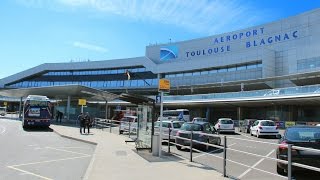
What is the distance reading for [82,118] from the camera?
33.1 metres

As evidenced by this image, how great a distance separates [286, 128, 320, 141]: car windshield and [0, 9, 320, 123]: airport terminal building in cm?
3918

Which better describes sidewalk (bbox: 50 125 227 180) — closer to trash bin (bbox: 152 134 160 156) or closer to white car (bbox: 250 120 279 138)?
trash bin (bbox: 152 134 160 156)

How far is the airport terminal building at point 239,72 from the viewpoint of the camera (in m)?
61.1

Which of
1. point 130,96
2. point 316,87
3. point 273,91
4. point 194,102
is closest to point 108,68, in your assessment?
point 194,102

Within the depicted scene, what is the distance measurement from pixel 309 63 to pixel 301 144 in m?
58.2

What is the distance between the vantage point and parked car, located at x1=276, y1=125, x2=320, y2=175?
1028 cm

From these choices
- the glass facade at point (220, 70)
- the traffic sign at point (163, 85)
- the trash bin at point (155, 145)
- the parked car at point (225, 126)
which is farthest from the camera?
the glass facade at point (220, 70)

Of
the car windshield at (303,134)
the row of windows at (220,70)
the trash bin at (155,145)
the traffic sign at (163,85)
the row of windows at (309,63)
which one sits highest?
the row of windows at (220,70)

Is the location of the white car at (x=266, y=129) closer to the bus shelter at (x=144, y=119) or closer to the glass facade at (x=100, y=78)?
the bus shelter at (x=144, y=119)

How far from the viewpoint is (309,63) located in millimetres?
65562

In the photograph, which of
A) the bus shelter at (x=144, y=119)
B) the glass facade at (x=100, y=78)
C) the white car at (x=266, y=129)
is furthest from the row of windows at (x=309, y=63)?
the bus shelter at (x=144, y=119)

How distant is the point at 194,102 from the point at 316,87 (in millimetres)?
26581

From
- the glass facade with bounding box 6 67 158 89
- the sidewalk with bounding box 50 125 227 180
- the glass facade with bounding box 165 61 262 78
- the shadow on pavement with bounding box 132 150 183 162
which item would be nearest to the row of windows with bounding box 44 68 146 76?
the glass facade with bounding box 6 67 158 89

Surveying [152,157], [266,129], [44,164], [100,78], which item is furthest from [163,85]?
[100,78]
